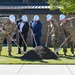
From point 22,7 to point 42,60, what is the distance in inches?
515
